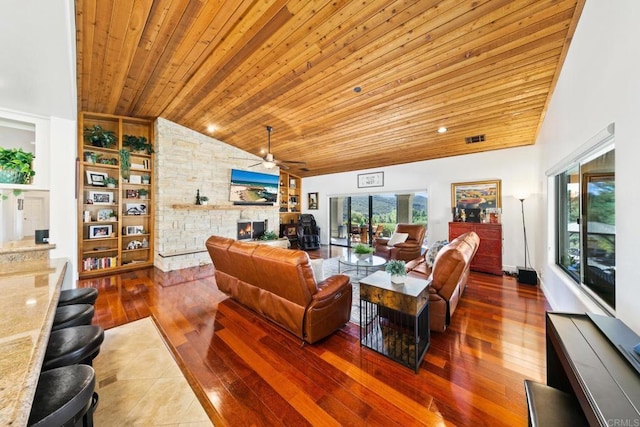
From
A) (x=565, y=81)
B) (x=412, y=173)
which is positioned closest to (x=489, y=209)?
(x=412, y=173)

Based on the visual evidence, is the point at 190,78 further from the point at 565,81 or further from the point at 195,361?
the point at 565,81

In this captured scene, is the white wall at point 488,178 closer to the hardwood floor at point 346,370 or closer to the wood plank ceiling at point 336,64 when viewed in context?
the wood plank ceiling at point 336,64

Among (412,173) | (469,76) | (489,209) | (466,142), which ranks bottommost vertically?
(489,209)

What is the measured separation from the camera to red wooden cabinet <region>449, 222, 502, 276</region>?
4.45 meters

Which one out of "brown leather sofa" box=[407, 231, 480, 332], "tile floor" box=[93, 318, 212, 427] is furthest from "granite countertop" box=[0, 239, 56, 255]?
"brown leather sofa" box=[407, 231, 480, 332]

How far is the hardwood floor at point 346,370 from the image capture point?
5.11 ft

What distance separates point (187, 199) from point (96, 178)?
165 centimetres

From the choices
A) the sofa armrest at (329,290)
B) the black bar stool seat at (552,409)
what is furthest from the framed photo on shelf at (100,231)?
the black bar stool seat at (552,409)

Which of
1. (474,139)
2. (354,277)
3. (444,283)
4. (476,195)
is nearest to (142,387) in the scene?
(444,283)

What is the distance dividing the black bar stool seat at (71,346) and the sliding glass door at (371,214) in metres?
6.23

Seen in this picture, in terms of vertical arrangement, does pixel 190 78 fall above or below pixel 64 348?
above

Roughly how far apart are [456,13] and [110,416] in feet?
13.7

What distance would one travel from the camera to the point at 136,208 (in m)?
5.25

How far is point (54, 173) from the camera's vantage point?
223cm
